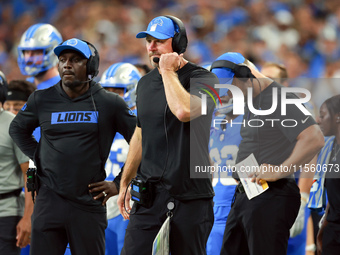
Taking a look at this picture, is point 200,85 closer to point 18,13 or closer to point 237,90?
point 237,90

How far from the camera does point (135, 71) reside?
7.35m

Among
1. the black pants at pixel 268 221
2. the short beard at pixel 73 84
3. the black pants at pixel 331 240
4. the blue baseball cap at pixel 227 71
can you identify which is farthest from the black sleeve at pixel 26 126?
the black pants at pixel 331 240

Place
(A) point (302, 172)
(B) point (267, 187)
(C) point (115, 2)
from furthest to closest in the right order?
(C) point (115, 2) → (A) point (302, 172) → (B) point (267, 187)

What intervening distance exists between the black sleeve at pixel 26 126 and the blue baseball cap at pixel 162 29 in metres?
1.05

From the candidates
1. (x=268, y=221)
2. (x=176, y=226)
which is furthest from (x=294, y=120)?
(x=176, y=226)

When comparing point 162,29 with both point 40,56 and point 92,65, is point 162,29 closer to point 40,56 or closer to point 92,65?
point 92,65

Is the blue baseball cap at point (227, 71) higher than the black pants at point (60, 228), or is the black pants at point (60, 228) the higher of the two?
the blue baseball cap at point (227, 71)

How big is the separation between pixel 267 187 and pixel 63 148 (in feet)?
4.85

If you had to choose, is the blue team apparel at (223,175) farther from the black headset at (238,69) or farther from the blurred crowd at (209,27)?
the blurred crowd at (209,27)

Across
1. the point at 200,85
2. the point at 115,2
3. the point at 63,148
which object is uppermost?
the point at 115,2

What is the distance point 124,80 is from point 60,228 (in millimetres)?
2761

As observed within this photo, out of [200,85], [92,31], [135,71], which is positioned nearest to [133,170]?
[200,85]

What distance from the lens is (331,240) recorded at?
526 cm

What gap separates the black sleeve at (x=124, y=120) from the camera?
194 inches
